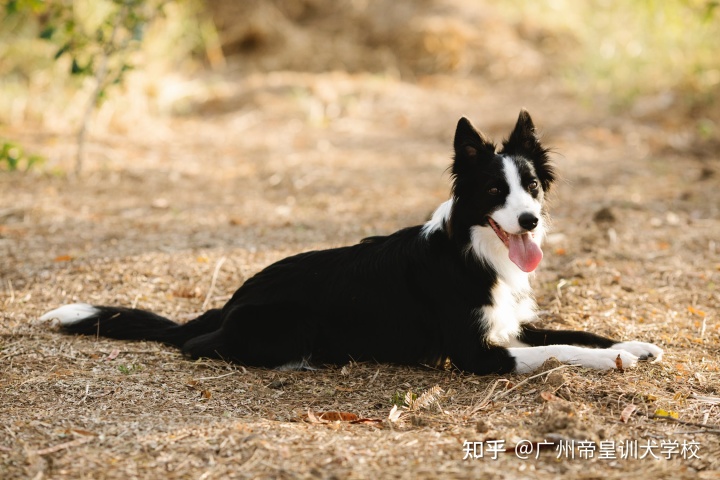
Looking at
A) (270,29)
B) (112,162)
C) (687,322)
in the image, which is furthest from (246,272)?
(270,29)

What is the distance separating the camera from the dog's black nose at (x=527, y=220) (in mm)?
3820

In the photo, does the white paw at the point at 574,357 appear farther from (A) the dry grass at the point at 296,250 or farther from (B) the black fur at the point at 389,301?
(B) the black fur at the point at 389,301

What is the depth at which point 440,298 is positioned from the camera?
13.6 feet

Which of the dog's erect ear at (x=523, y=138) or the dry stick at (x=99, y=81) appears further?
the dry stick at (x=99, y=81)

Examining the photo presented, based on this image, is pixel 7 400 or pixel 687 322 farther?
pixel 687 322

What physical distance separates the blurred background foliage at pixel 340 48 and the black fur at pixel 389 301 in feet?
12.0

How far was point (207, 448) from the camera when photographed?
3045 mm

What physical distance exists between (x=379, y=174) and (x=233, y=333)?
4796 mm

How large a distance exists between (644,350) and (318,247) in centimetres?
283

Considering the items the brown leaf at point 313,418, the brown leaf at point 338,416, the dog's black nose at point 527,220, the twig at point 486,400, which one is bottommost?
the brown leaf at point 338,416

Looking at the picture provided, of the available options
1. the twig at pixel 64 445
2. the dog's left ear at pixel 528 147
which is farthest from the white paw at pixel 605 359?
the twig at pixel 64 445

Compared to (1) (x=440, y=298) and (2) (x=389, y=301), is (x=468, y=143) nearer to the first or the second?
(1) (x=440, y=298)

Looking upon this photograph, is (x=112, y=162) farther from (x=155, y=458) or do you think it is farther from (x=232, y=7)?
(x=232, y=7)

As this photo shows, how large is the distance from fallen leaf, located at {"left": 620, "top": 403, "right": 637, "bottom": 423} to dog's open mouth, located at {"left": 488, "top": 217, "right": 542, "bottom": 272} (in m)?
0.90
